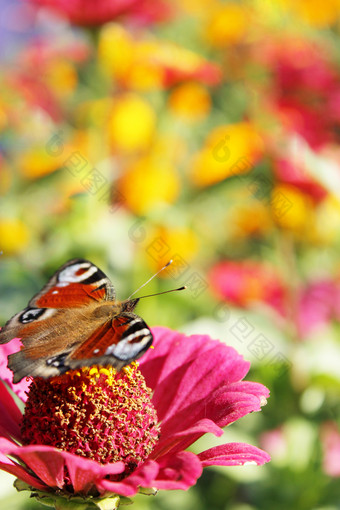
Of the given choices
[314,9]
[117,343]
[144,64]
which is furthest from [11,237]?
[314,9]

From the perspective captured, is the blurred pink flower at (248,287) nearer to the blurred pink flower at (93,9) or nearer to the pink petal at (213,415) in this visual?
the blurred pink flower at (93,9)

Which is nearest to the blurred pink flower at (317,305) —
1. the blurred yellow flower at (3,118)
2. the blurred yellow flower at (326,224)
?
the blurred yellow flower at (326,224)

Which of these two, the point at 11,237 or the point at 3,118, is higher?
the point at 3,118

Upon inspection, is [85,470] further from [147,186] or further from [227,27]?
[227,27]

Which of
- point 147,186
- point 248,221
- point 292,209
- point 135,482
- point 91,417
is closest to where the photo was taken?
point 135,482

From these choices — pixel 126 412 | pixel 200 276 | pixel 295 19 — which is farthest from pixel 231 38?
pixel 126 412

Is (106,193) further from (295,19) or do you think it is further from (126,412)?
(295,19)
